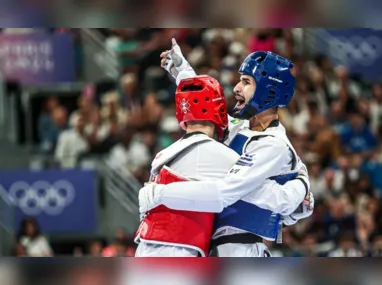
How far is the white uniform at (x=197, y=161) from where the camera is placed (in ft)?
19.6

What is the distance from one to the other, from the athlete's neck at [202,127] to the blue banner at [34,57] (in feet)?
29.5

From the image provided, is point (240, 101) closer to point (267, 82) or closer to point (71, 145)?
point (267, 82)

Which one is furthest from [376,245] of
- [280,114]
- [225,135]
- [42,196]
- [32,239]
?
[225,135]

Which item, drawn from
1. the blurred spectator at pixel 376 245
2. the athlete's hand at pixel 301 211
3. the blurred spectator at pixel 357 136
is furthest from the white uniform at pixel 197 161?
the blurred spectator at pixel 357 136

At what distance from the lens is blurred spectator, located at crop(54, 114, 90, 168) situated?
1415 cm

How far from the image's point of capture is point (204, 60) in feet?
49.2

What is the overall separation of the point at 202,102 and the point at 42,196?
8.30 metres

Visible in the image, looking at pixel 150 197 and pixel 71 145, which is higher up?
pixel 71 145

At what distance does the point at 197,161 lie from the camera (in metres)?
6.00

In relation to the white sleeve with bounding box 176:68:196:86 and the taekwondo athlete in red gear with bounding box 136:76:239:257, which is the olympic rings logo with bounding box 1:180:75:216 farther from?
the taekwondo athlete in red gear with bounding box 136:76:239:257

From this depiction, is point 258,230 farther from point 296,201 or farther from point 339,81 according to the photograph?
point 339,81

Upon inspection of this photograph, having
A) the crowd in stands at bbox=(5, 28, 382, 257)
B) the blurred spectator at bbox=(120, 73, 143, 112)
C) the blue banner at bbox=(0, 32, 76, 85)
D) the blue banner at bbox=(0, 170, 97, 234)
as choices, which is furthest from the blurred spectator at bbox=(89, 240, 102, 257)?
the blue banner at bbox=(0, 32, 76, 85)

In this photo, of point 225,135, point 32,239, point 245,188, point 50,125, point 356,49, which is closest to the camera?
point 245,188

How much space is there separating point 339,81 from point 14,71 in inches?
213
